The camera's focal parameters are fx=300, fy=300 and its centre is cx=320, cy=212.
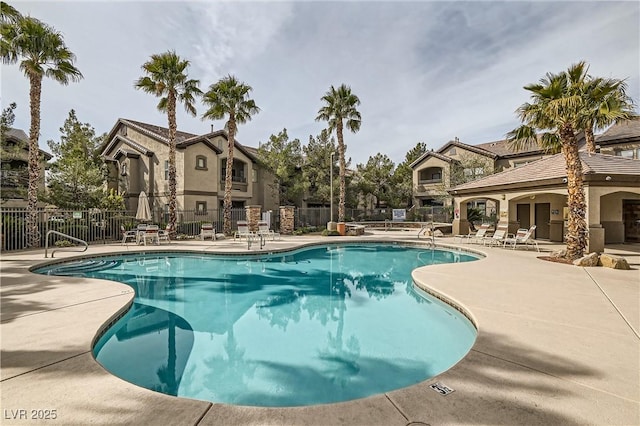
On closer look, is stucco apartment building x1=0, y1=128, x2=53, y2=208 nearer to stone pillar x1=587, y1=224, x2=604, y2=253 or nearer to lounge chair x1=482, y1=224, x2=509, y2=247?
lounge chair x1=482, y1=224, x2=509, y2=247

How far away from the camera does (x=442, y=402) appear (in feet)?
9.48

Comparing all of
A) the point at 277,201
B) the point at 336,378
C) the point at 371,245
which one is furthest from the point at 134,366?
the point at 277,201

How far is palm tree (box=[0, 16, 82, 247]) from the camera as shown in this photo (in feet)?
44.0

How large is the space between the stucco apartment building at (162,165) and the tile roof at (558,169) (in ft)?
63.7

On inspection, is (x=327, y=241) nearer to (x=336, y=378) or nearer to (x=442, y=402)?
(x=336, y=378)

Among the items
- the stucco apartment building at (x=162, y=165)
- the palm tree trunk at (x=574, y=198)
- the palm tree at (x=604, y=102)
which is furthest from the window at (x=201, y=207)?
the palm tree at (x=604, y=102)

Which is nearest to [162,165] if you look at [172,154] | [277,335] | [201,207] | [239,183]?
[201,207]

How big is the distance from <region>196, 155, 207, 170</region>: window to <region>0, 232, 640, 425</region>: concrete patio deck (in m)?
17.9

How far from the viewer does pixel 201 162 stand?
23.8 metres

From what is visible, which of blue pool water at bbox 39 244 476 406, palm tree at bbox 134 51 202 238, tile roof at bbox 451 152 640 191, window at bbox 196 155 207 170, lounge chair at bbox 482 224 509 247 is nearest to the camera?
blue pool water at bbox 39 244 476 406

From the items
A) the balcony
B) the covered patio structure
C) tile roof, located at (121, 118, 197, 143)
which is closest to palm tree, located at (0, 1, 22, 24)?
tile roof, located at (121, 118, 197, 143)

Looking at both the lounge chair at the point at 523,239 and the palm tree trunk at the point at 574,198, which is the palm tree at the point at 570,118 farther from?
the lounge chair at the point at 523,239

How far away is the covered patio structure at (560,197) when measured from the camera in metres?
12.4

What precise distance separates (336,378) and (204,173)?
73.8 feet
